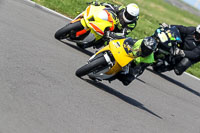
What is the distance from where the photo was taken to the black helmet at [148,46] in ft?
24.7

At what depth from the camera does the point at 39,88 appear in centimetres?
668

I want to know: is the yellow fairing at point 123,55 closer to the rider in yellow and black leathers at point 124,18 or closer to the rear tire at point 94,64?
the rear tire at point 94,64

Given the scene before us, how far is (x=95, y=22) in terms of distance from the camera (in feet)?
32.5

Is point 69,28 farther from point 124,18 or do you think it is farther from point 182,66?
point 182,66

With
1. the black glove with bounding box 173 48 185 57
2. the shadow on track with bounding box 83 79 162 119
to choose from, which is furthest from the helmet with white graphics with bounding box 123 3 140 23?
the shadow on track with bounding box 83 79 162 119

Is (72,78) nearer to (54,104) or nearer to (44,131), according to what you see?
(54,104)


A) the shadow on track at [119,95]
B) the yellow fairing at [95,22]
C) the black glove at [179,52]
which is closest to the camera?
the shadow on track at [119,95]

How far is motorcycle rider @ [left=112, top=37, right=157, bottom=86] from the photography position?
757 centimetres

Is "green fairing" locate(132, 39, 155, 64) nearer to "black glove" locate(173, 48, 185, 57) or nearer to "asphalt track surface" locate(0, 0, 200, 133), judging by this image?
"asphalt track surface" locate(0, 0, 200, 133)

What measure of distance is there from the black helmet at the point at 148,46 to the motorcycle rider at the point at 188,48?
13.4ft

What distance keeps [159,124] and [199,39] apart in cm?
480

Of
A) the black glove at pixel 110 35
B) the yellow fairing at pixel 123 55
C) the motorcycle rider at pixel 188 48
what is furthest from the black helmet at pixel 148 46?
the motorcycle rider at pixel 188 48

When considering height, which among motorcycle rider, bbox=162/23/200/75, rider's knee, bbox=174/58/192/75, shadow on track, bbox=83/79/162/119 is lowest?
rider's knee, bbox=174/58/192/75

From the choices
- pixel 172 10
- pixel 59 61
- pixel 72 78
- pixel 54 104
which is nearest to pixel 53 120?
pixel 54 104
